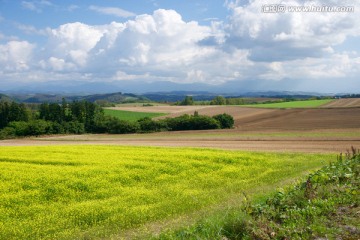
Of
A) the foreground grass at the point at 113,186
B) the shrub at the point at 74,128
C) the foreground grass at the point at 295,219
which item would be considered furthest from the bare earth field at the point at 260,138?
the foreground grass at the point at 295,219

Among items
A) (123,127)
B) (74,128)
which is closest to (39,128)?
(74,128)


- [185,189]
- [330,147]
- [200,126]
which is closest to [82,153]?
[185,189]

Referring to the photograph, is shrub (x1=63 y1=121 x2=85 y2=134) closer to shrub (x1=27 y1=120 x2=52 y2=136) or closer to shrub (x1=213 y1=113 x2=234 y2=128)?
shrub (x1=27 y1=120 x2=52 y2=136)

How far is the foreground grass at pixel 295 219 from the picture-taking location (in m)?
8.14

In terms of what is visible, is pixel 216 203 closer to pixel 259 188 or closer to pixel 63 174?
pixel 259 188

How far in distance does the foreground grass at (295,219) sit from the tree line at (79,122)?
1893 inches

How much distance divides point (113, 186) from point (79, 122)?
206 feet

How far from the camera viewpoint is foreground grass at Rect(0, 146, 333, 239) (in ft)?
36.1

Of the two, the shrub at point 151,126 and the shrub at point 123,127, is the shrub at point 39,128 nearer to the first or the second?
the shrub at point 123,127

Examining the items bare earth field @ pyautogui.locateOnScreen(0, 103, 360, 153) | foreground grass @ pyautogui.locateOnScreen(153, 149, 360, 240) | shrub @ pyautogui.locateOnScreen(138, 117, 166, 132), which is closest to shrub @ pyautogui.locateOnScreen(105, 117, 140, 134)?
shrub @ pyautogui.locateOnScreen(138, 117, 166, 132)

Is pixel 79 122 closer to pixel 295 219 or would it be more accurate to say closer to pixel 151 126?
pixel 151 126

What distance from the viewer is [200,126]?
195ft

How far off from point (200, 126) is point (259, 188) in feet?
145

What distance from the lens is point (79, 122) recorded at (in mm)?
74625
